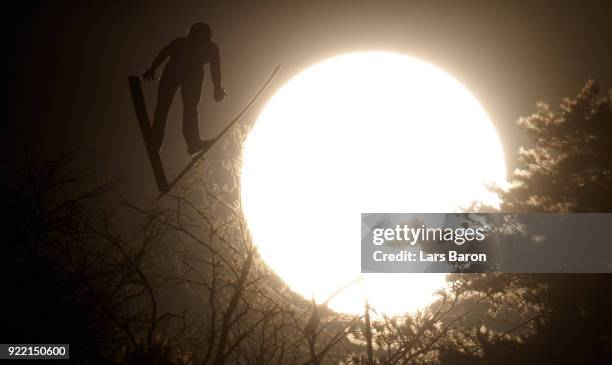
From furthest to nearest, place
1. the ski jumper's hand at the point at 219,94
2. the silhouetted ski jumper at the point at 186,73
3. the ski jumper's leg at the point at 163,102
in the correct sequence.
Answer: the ski jumper's hand at the point at 219,94 < the ski jumper's leg at the point at 163,102 < the silhouetted ski jumper at the point at 186,73

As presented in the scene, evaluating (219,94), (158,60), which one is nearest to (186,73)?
(158,60)

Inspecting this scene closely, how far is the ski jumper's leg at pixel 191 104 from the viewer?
550 centimetres

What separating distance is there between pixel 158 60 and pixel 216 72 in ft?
2.38

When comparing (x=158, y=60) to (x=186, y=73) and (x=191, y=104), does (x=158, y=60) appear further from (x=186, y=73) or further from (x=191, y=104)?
(x=191, y=104)

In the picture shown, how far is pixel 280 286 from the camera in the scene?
33.3 ft

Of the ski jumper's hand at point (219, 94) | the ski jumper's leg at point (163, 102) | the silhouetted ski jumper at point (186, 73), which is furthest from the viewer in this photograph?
the ski jumper's hand at point (219, 94)

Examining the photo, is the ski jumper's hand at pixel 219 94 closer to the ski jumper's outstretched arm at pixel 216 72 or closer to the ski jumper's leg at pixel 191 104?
the ski jumper's outstretched arm at pixel 216 72

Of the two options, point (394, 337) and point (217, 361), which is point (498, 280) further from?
point (217, 361)

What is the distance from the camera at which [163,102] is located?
5594 millimetres

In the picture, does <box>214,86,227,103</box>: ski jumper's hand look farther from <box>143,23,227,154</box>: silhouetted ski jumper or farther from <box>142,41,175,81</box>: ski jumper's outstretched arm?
<box>142,41,175,81</box>: ski jumper's outstretched arm

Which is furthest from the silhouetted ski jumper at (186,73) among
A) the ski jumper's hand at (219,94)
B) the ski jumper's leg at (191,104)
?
the ski jumper's hand at (219,94)

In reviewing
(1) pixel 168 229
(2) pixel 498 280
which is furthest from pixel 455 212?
(1) pixel 168 229

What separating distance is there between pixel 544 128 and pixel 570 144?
1.32 m

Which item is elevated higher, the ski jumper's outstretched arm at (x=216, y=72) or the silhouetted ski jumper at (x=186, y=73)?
the ski jumper's outstretched arm at (x=216, y=72)
